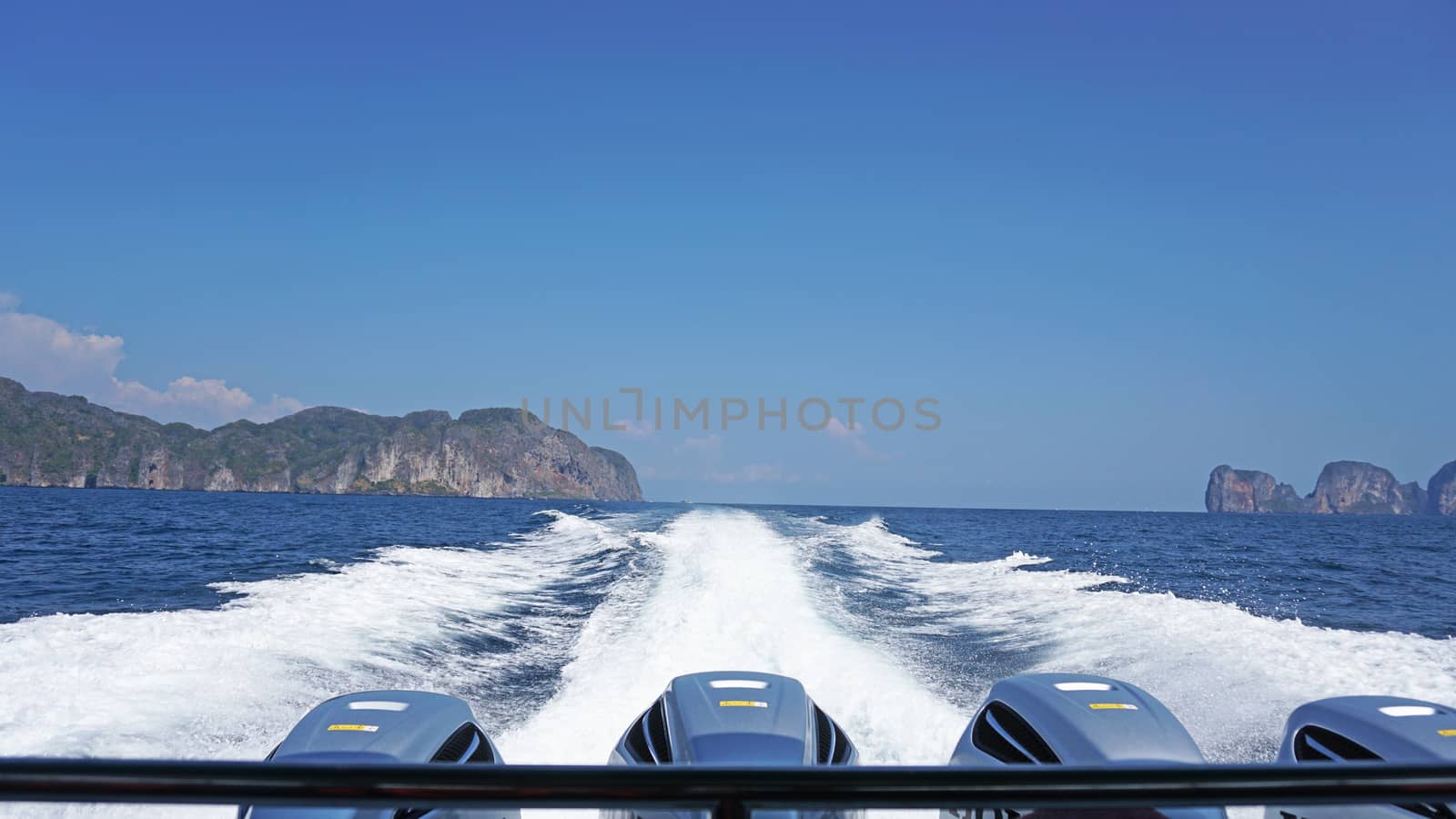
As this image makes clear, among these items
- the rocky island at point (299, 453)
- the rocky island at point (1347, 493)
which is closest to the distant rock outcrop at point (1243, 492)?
the rocky island at point (1347, 493)

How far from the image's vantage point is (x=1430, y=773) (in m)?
1.15

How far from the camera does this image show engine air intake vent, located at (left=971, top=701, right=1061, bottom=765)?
12.6 ft

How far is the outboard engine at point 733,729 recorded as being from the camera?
150 inches

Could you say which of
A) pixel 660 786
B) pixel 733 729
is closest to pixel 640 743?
pixel 733 729

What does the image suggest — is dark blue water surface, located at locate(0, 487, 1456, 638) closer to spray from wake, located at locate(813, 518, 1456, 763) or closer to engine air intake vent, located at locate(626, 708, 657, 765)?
spray from wake, located at locate(813, 518, 1456, 763)

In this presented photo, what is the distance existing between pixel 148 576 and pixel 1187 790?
718 inches

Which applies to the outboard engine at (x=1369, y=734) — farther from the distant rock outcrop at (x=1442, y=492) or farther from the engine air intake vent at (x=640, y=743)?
the distant rock outcrop at (x=1442, y=492)

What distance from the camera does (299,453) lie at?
130 meters

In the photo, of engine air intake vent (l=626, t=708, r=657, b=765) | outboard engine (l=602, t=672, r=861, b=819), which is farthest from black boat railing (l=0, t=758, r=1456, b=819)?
engine air intake vent (l=626, t=708, r=657, b=765)

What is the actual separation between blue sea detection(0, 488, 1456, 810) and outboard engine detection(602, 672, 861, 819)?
10.5 ft

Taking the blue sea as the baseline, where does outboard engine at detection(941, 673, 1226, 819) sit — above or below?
above

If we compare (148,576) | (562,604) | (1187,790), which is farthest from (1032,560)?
(1187,790)

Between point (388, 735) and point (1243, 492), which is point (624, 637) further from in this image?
point (1243, 492)

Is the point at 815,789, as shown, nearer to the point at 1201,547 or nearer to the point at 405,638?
the point at 405,638
